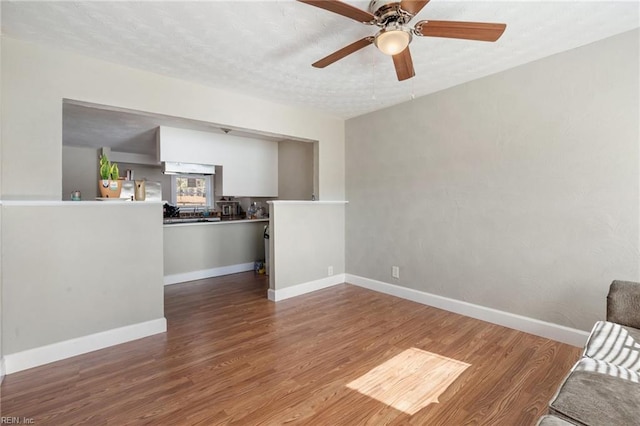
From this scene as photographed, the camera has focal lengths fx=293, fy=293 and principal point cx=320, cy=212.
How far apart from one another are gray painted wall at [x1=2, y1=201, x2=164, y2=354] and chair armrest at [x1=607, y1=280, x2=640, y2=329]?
11.7 ft

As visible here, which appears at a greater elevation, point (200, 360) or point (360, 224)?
point (360, 224)

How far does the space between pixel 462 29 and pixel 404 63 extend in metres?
0.47

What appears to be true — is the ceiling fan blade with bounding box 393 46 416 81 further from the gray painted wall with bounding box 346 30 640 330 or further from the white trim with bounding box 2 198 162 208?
the white trim with bounding box 2 198 162 208

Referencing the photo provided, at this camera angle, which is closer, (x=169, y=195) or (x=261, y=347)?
(x=261, y=347)

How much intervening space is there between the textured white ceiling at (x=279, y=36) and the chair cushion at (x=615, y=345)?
2040 millimetres

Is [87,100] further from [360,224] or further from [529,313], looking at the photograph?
[529,313]

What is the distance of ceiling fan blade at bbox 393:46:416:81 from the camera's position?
6.59ft

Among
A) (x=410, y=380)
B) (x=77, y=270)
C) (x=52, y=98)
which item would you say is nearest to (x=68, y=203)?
(x=77, y=270)

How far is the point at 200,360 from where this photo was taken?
228cm

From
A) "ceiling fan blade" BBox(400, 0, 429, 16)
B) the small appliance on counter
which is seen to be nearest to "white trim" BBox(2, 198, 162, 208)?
"ceiling fan blade" BBox(400, 0, 429, 16)

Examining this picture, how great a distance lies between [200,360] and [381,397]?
1.39 metres

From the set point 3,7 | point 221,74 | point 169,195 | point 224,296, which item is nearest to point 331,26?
point 221,74

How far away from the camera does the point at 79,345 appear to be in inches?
93.5

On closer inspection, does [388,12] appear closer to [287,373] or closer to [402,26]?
[402,26]
